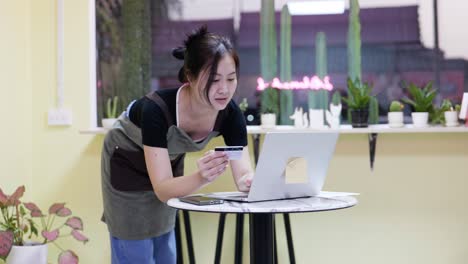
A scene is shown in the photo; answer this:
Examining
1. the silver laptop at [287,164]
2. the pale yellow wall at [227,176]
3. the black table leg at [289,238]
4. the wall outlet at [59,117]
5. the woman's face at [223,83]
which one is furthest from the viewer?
the wall outlet at [59,117]

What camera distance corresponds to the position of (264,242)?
163cm

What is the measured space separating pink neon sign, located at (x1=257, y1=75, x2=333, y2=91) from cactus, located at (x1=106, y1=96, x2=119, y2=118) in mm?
759

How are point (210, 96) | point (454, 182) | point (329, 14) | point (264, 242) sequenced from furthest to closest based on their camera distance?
point (329, 14), point (454, 182), point (210, 96), point (264, 242)

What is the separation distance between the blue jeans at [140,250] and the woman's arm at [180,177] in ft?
1.25

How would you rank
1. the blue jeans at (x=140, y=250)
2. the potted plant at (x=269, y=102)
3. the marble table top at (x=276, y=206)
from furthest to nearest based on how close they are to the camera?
the potted plant at (x=269, y=102)
the blue jeans at (x=140, y=250)
the marble table top at (x=276, y=206)

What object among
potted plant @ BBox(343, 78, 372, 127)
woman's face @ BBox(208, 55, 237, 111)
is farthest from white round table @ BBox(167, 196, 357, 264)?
potted plant @ BBox(343, 78, 372, 127)

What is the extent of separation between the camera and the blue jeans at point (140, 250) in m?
2.00

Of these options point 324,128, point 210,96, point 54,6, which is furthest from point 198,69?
point 54,6

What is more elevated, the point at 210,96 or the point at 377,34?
the point at 377,34

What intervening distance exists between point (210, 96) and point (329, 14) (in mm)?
1315

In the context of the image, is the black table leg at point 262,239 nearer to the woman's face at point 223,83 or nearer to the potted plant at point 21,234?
the woman's face at point 223,83

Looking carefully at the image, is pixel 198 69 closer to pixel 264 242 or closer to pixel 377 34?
pixel 264 242

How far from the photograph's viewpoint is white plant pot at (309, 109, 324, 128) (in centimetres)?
271

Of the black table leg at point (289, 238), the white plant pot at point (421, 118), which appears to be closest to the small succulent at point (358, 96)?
the white plant pot at point (421, 118)
